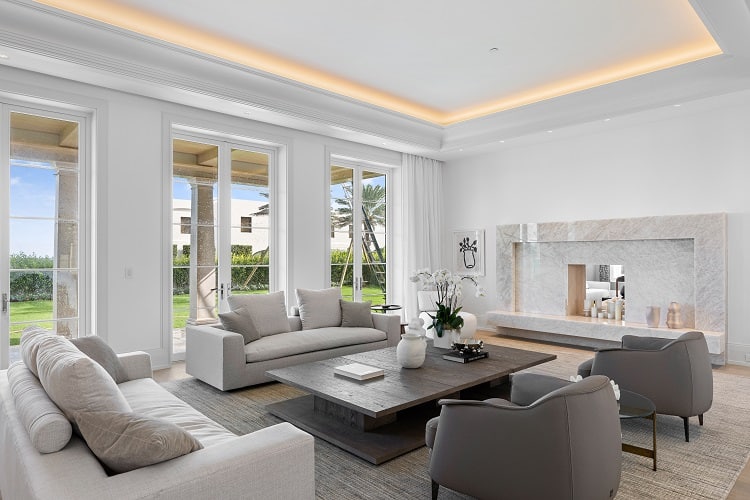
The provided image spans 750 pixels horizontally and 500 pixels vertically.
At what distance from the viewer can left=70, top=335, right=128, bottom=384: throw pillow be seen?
305 cm

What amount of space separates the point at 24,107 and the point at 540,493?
17.2ft

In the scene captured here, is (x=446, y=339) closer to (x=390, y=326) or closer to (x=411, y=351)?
(x=411, y=351)

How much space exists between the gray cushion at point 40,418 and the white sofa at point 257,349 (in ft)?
7.02

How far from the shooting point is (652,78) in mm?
5113

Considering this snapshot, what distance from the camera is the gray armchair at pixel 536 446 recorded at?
191cm

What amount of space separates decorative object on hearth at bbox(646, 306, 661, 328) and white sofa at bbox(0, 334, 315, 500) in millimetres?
5363

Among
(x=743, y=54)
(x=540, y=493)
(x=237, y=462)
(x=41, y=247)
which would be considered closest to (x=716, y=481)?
(x=540, y=493)

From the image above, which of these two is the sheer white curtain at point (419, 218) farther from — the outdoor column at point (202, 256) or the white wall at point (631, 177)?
the outdoor column at point (202, 256)

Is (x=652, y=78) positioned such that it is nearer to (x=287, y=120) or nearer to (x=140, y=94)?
(x=287, y=120)

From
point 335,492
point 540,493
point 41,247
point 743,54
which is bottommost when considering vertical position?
point 335,492

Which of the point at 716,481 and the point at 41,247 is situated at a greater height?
the point at 41,247

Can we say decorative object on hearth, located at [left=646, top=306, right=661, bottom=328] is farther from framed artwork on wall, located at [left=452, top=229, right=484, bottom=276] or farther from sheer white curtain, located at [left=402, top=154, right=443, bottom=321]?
sheer white curtain, located at [left=402, top=154, right=443, bottom=321]

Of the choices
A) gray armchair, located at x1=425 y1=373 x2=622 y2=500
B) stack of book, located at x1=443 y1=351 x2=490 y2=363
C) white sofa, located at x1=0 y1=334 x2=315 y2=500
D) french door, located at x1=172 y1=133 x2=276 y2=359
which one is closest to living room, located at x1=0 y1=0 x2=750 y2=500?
french door, located at x1=172 y1=133 x2=276 y2=359

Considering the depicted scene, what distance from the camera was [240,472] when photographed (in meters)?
1.67
